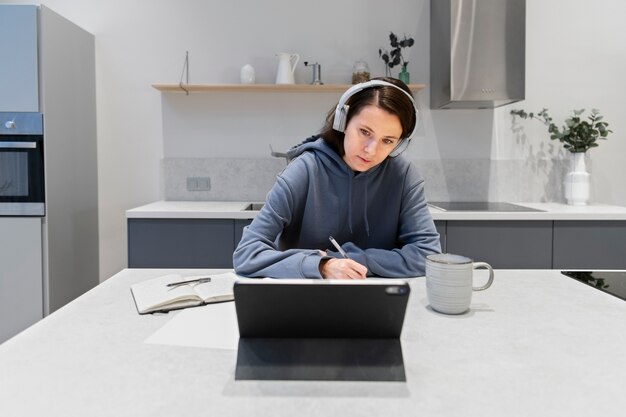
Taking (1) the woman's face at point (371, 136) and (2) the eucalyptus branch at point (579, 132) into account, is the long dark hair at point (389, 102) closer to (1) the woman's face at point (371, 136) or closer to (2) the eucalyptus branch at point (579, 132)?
(1) the woman's face at point (371, 136)

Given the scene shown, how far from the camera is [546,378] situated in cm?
71

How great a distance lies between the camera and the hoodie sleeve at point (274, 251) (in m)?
1.19

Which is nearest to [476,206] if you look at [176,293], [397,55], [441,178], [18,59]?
[441,178]

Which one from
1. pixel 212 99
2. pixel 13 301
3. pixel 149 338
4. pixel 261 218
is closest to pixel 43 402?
pixel 149 338

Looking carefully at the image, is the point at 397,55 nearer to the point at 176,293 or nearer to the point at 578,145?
the point at 578,145

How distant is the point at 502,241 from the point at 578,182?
0.81m

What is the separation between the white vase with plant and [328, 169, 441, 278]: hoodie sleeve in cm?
187

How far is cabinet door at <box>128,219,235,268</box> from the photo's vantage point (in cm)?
258

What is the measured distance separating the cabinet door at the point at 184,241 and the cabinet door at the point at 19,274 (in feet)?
1.66

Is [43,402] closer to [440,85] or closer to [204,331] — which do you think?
[204,331]

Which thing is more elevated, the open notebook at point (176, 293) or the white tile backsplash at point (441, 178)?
the white tile backsplash at point (441, 178)

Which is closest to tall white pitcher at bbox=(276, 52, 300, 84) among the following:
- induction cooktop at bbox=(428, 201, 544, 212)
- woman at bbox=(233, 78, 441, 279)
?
induction cooktop at bbox=(428, 201, 544, 212)

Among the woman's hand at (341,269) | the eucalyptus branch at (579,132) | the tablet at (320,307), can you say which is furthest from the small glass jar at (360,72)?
the tablet at (320,307)

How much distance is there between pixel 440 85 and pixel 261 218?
77.0 inches
